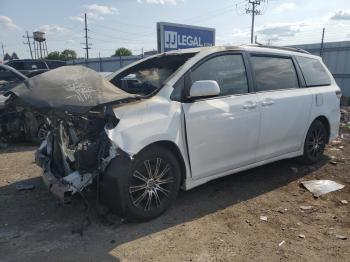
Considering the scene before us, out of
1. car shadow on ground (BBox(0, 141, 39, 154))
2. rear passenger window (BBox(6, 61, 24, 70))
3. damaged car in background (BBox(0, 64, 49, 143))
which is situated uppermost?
rear passenger window (BBox(6, 61, 24, 70))

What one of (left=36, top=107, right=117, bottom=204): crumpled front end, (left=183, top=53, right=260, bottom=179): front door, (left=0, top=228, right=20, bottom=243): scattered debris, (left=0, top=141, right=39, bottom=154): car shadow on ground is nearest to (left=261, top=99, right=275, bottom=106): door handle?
(left=183, top=53, right=260, bottom=179): front door

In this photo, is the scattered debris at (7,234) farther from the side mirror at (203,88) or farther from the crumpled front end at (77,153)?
the side mirror at (203,88)

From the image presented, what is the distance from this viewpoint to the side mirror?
4.05 m

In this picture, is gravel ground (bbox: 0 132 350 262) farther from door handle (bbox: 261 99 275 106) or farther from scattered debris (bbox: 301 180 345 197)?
door handle (bbox: 261 99 275 106)

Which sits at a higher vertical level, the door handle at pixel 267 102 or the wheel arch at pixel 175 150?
the door handle at pixel 267 102

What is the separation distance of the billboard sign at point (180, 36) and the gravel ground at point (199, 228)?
4.57m

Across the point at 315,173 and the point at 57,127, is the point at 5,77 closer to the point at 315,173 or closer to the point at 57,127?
the point at 57,127

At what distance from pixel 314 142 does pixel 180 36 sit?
15.0 feet

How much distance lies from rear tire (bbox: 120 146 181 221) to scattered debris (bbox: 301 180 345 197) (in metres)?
2.06

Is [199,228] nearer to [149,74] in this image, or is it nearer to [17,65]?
[149,74]

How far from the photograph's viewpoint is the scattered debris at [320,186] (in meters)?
4.96

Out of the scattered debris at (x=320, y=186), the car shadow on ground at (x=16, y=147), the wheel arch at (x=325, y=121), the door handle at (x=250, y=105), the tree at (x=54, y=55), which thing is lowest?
the car shadow on ground at (x=16, y=147)

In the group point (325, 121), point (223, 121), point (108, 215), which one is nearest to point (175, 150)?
point (223, 121)

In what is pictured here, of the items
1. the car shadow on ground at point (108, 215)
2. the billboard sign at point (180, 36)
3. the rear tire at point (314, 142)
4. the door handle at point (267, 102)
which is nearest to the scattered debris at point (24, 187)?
the car shadow on ground at point (108, 215)
